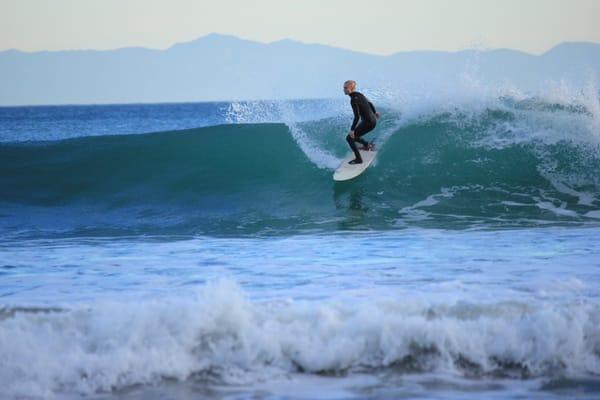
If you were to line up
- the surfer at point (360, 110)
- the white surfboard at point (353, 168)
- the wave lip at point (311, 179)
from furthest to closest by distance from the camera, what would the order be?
the white surfboard at point (353, 168)
the surfer at point (360, 110)
the wave lip at point (311, 179)

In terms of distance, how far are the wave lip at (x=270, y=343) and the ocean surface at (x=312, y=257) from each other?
1 centimetres

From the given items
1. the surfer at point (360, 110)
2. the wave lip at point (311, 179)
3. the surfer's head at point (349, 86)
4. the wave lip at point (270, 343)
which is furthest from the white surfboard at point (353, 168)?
the wave lip at point (270, 343)

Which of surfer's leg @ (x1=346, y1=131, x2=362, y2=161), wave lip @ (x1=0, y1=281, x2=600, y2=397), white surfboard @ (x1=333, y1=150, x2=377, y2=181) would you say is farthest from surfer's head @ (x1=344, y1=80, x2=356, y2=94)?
wave lip @ (x1=0, y1=281, x2=600, y2=397)

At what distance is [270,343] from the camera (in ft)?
17.3

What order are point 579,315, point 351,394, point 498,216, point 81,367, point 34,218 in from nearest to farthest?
1. point 351,394
2. point 81,367
3. point 579,315
4. point 498,216
5. point 34,218

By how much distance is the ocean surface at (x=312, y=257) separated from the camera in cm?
506

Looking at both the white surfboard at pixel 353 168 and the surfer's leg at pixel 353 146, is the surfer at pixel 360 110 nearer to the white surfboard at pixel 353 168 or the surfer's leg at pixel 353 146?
the surfer's leg at pixel 353 146

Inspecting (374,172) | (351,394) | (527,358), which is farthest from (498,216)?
(351,394)

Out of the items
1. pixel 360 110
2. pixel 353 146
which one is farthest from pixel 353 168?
pixel 360 110

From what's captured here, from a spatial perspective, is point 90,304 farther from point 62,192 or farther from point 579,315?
point 62,192

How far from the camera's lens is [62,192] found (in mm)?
14641

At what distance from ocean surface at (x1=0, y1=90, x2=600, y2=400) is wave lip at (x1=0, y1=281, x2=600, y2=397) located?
0.01m

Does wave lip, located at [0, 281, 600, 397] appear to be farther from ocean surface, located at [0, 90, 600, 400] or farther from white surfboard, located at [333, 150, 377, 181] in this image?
white surfboard, located at [333, 150, 377, 181]

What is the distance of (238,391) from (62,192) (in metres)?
10.7
